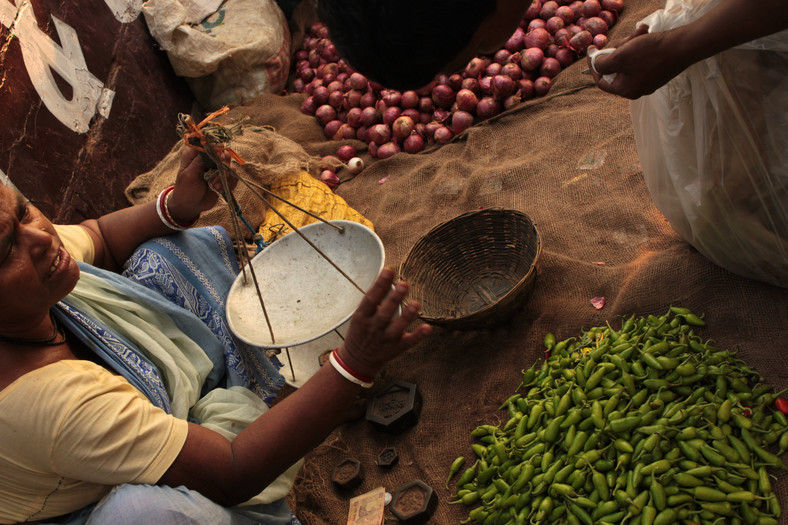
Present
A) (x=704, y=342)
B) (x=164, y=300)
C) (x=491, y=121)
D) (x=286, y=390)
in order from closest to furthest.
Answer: (x=704, y=342) → (x=164, y=300) → (x=286, y=390) → (x=491, y=121)

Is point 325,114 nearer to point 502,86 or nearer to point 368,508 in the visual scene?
point 502,86

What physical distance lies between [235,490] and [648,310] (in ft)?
4.92

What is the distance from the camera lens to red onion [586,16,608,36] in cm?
357

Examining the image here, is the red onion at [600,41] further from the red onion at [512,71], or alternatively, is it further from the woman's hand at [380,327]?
the woman's hand at [380,327]

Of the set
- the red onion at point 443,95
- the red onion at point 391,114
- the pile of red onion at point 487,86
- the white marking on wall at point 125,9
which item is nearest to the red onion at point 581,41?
the pile of red onion at point 487,86

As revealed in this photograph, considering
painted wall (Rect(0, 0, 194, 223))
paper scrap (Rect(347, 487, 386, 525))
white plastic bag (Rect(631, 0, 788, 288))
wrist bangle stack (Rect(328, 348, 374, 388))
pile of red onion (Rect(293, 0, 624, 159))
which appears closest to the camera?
wrist bangle stack (Rect(328, 348, 374, 388))

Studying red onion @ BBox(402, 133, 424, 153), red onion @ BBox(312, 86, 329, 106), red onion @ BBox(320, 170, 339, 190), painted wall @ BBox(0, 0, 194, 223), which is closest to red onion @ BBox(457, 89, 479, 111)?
red onion @ BBox(402, 133, 424, 153)

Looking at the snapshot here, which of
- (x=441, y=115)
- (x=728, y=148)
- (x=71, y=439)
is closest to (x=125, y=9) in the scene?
(x=441, y=115)

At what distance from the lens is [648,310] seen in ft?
6.42

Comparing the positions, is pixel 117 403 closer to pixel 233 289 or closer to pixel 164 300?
pixel 164 300

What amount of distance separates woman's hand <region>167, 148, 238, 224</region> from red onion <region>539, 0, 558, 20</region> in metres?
2.73

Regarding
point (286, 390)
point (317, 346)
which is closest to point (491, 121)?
point (317, 346)

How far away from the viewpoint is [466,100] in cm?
361

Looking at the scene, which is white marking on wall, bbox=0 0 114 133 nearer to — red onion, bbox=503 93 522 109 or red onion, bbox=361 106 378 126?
red onion, bbox=361 106 378 126
